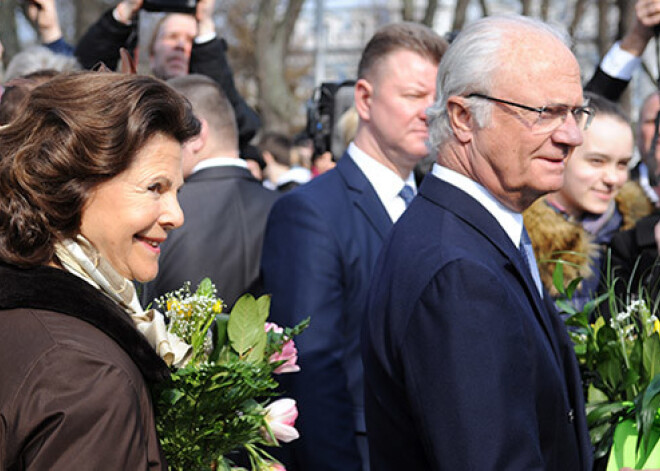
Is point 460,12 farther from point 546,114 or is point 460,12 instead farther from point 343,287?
point 546,114

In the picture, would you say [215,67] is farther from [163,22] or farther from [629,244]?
[629,244]

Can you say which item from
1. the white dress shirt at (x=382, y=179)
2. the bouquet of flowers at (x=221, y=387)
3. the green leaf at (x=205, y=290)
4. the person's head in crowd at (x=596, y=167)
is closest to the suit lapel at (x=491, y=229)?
the bouquet of flowers at (x=221, y=387)

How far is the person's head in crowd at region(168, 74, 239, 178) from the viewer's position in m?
4.58

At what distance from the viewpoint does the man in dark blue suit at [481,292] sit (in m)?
2.24

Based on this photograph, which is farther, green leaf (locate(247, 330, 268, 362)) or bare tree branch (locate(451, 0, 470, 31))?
bare tree branch (locate(451, 0, 470, 31))

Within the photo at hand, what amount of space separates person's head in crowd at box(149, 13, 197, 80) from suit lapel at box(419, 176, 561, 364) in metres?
3.26

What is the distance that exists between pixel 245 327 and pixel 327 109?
11.4 ft

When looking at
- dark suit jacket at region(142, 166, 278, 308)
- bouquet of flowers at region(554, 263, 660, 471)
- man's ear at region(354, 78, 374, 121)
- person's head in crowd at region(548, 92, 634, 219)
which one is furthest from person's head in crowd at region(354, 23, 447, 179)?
bouquet of flowers at region(554, 263, 660, 471)

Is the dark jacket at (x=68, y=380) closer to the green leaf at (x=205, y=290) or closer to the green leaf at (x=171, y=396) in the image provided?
the green leaf at (x=171, y=396)

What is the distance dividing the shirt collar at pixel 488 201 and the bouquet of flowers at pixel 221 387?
1.85 ft

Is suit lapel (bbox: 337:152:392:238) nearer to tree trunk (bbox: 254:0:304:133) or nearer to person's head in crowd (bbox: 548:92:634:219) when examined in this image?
person's head in crowd (bbox: 548:92:634:219)

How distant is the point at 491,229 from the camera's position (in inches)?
98.7

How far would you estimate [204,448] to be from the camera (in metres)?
2.41

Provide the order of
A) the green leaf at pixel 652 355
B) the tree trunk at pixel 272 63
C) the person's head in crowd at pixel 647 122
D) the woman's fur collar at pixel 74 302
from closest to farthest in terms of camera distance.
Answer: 1. the woman's fur collar at pixel 74 302
2. the green leaf at pixel 652 355
3. the person's head in crowd at pixel 647 122
4. the tree trunk at pixel 272 63
